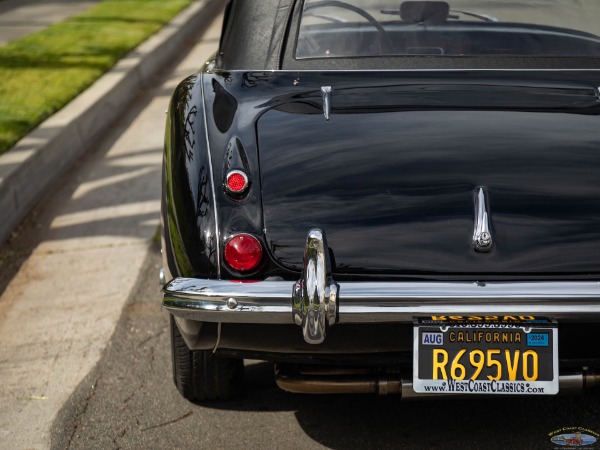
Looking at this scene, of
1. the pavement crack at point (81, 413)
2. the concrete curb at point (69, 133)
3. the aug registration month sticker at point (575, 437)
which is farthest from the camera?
the concrete curb at point (69, 133)

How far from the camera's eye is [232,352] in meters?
3.37

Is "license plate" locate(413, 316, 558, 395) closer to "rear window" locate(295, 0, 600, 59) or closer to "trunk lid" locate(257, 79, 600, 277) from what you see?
"trunk lid" locate(257, 79, 600, 277)

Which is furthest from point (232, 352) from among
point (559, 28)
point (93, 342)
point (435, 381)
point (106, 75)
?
point (106, 75)

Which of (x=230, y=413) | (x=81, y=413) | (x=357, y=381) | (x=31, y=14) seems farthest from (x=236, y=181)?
(x=31, y=14)

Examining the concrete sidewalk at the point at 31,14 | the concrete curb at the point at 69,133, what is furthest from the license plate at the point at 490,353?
the concrete sidewalk at the point at 31,14

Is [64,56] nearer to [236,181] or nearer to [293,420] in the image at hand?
[293,420]

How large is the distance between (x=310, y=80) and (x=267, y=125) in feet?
0.95

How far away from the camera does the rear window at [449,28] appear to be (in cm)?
394

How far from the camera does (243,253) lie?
320cm

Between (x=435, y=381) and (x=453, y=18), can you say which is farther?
(x=453, y=18)

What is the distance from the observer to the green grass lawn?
324 inches

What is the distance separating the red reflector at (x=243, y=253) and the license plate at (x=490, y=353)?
0.50 m

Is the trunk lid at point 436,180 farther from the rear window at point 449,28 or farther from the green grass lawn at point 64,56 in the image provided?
the green grass lawn at point 64,56

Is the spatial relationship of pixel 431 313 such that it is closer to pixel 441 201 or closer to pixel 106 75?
pixel 441 201
